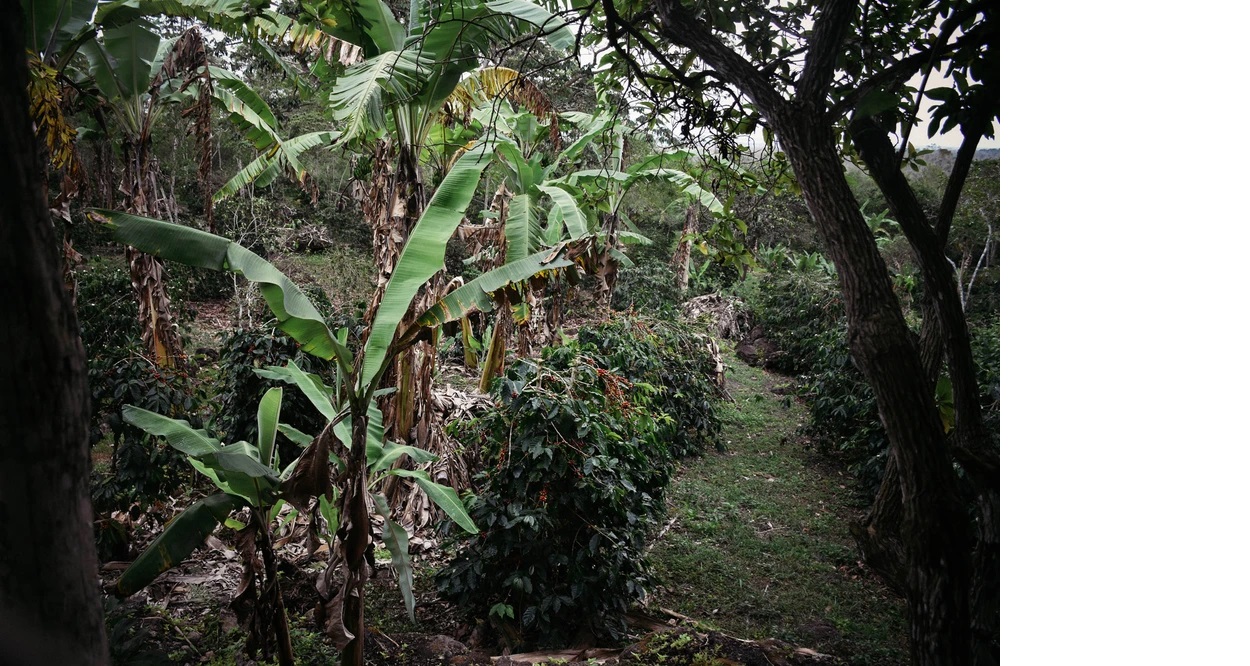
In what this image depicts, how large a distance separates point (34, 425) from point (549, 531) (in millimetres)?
1890

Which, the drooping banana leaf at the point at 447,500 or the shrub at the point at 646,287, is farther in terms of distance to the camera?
the shrub at the point at 646,287

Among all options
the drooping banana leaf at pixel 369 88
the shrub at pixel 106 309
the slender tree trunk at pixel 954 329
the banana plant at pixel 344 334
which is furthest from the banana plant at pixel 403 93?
the shrub at pixel 106 309

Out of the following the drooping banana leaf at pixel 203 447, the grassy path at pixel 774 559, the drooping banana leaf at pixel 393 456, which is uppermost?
the drooping banana leaf at pixel 203 447

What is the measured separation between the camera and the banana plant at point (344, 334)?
176 centimetres

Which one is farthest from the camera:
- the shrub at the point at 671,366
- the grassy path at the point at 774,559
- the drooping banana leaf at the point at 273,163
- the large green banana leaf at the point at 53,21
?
the shrub at the point at 671,366

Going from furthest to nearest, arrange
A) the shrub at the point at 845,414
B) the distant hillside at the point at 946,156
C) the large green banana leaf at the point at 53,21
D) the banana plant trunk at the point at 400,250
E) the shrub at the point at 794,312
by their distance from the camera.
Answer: the shrub at the point at 794,312 < the shrub at the point at 845,414 < the banana plant trunk at the point at 400,250 < the large green banana leaf at the point at 53,21 < the distant hillside at the point at 946,156

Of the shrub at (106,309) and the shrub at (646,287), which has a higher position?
the shrub at (646,287)

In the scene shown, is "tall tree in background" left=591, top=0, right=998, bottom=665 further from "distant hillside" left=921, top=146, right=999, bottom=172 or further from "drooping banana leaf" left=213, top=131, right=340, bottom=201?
"drooping banana leaf" left=213, top=131, right=340, bottom=201

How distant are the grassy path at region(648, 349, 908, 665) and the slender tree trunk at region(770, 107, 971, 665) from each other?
110 centimetres

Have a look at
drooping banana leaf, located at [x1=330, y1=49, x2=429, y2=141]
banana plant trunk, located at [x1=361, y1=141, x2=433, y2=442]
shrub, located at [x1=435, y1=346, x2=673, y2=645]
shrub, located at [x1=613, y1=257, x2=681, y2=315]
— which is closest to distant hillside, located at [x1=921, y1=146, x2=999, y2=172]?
shrub, located at [x1=435, y1=346, x2=673, y2=645]

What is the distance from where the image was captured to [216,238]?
73.7 inches

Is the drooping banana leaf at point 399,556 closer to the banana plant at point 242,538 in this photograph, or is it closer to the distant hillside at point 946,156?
the banana plant at point 242,538
